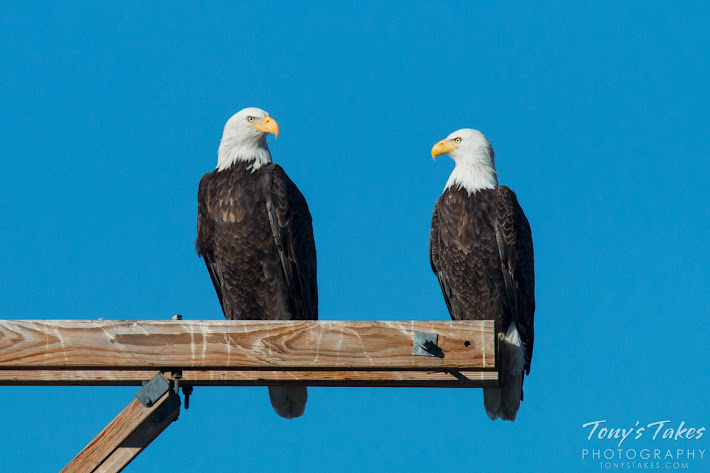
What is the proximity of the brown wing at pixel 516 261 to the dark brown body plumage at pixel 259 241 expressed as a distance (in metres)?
1.26

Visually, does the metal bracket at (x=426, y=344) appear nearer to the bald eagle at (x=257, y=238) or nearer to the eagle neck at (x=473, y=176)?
the bald eagle at (x=257, y=238)

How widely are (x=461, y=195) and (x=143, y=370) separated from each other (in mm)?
3492

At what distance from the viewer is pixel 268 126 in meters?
6.91

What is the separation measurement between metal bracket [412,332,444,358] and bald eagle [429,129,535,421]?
2954 mm

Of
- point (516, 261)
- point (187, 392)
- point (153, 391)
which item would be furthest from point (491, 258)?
point (153, 391)

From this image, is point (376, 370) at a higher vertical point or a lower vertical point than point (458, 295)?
lower

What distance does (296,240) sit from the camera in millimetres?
6602

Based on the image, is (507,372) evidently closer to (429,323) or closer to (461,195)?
(461,195)

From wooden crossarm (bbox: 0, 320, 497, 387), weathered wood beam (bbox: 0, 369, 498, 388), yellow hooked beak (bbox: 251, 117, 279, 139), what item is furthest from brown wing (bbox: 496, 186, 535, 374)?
wooden crossarm (bbox: 0, 320, 497, 387)

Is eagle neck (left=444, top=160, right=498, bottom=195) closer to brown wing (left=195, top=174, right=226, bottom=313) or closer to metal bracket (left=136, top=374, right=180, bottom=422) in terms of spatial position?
brown wing (left=195, top=174, right=226, bottom=313)

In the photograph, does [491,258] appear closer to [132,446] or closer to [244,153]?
[244,153]

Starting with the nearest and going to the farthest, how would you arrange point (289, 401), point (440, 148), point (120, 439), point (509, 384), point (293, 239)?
point (120, 439)
point (289, 401)
point (293, 239)
point (509, 384)
point (440, 148)

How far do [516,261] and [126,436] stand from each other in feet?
11.8

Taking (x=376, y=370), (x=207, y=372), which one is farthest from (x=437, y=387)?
(x=207, y=372)
